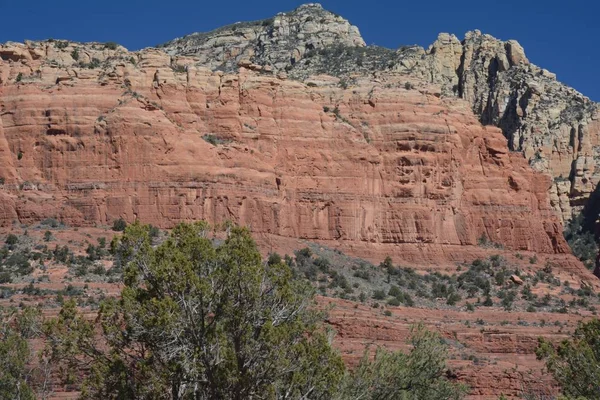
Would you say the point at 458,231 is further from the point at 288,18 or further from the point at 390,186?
the point at 288,18

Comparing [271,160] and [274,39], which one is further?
[274,39]

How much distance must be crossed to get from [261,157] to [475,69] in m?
53.5

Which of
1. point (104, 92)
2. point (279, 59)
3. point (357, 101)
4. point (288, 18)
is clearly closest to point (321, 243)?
point (357, 101)

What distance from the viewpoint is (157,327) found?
2594cm

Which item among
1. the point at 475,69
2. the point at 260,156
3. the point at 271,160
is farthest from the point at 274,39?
the point at 260,156

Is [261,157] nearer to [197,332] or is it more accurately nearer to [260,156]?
[260,156]

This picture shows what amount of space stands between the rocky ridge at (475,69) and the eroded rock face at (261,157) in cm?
1122

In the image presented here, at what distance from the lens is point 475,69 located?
115188 mm

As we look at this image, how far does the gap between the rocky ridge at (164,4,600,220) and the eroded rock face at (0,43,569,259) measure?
11.2 meters

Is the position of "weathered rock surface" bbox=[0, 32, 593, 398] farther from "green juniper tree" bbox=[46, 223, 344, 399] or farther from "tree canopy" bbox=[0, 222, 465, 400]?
"green juniper tree" bbox=[46, 223, 344, 399]

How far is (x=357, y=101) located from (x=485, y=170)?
11152 millimetres

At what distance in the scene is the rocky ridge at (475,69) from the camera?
91.6 metres

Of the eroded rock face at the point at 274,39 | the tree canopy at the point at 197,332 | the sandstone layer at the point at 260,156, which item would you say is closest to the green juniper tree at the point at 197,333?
the tree canopy at the point at 197,332

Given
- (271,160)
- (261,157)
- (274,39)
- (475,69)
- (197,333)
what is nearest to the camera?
(197,333)
